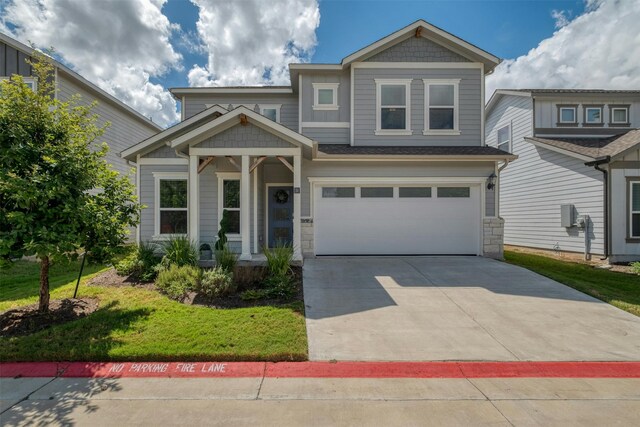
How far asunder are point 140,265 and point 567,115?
17.4m

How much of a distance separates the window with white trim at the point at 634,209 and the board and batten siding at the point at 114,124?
18.4 meters

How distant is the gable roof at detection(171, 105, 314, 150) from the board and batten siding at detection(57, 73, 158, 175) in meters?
6.95

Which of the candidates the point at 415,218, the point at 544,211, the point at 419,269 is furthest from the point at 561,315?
the point at 544,211

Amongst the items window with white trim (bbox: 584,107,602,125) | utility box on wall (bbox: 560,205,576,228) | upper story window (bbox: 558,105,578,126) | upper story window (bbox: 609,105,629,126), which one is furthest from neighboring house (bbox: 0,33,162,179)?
upper story window (bbox: 609,105,629,126)

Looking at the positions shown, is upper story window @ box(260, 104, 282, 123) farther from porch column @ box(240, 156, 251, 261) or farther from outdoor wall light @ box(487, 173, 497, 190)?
outdoor wall light @ box(487, 173, 497, 190)

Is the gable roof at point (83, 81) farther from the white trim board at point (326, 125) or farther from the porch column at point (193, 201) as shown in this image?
the white trim board at point (326, 125)

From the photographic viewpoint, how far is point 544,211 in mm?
12516

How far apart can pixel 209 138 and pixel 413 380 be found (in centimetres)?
693

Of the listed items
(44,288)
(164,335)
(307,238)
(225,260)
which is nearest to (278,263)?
(225,260)

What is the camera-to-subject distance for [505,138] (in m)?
15.2

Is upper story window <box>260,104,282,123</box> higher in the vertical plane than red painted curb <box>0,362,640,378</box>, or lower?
higher

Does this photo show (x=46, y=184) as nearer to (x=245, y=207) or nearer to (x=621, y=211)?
(x=245, y=207)

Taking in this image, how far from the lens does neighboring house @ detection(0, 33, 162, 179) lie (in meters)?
11.1

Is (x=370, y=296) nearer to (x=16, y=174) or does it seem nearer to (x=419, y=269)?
(x=419, y=269)
